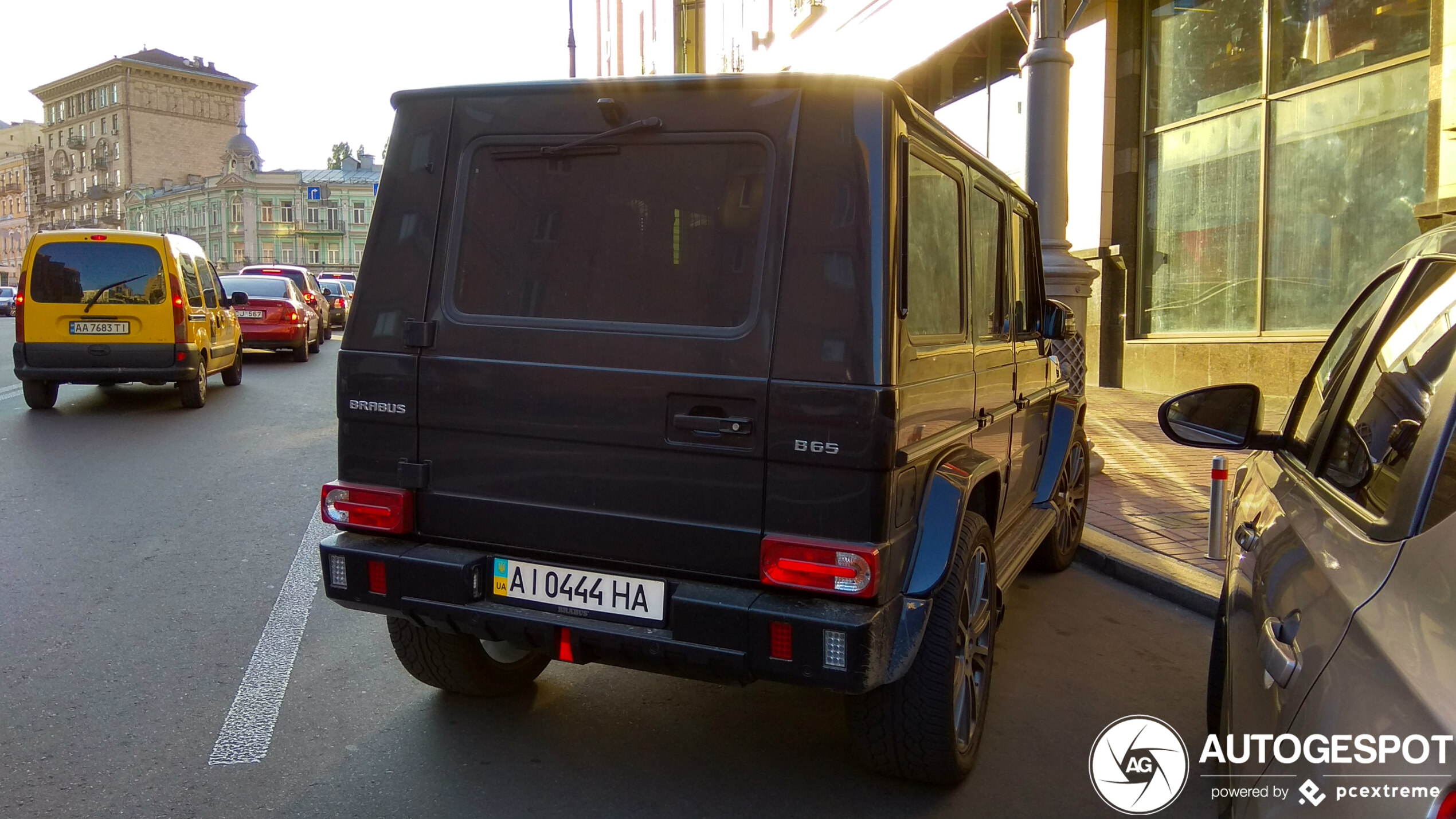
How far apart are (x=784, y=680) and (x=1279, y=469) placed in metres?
1.36

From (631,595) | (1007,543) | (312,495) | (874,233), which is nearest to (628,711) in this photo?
(631,595)

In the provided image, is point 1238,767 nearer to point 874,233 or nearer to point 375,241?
point 874,233

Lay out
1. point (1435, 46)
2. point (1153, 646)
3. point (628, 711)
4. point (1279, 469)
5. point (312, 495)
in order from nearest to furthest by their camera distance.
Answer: point (1279, 469), point (628, 711), point (1153, 646), point (312, 495), point (1435, 46)

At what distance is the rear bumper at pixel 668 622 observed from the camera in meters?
2.87

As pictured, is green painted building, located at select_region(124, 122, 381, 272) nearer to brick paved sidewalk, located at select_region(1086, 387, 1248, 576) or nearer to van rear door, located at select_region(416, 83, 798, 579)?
brick paved sidewalk, located at select_region(1086, 387, 1248, 576)

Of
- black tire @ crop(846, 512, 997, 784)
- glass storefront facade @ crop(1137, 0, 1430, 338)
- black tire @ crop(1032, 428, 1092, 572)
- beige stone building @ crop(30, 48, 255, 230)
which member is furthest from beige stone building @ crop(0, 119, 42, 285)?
black tire @ crop(846, 512, 997, 784)

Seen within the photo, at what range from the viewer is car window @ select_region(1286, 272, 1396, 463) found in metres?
2.68

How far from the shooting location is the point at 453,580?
10.6 feet

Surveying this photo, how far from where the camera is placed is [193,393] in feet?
40.3

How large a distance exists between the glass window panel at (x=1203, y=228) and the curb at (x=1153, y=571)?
726 cm

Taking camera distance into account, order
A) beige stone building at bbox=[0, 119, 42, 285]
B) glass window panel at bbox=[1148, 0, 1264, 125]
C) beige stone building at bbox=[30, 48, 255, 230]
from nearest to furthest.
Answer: glass window panel at bbox=[1148, 0, 1264, 125] < beige stone building at bbox=[30, 48, 255, 230] < beige stone building at bbox=[0, 119, 42, 285]

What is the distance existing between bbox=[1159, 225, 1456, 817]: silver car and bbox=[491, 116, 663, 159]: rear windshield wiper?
1576mm

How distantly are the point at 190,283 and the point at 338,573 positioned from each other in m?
10.5

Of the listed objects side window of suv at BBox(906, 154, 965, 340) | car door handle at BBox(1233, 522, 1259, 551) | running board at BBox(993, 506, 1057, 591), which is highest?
side window of suv at BBox(906, 154, 965, 340)
